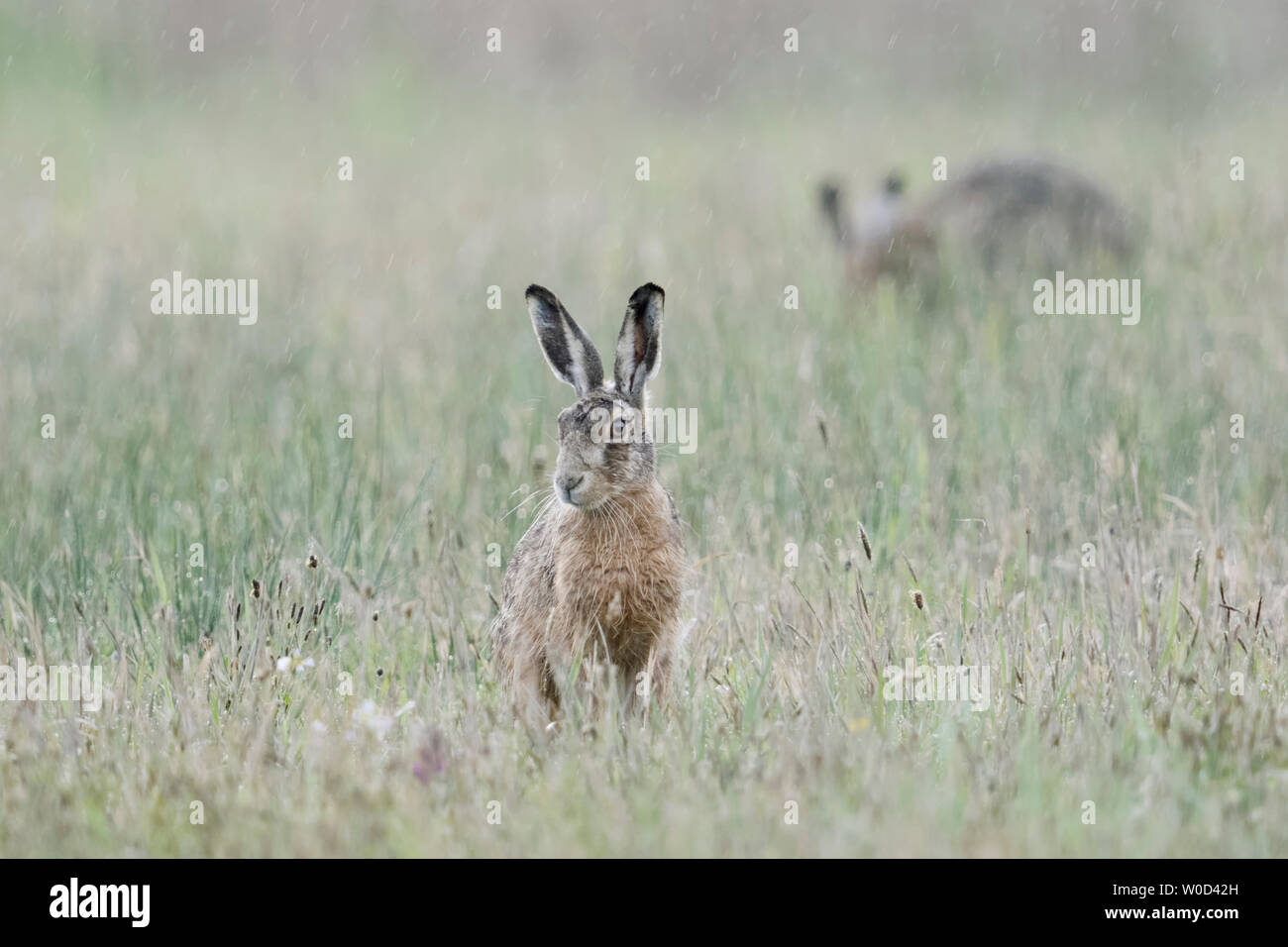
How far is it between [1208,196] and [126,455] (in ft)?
29.2

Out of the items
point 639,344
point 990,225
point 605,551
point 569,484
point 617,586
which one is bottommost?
point 617,586

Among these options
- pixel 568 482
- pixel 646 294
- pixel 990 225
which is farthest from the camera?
pixel 990 225

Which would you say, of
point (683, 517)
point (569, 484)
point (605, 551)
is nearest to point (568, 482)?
point (569, 484)

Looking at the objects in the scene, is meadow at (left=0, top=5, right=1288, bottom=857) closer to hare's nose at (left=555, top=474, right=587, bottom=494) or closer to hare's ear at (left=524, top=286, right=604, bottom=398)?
hare's nose at (left=555, top=474, right=587, bottom=494)

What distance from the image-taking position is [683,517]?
7.85 m

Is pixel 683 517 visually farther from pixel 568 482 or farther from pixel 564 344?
pixel 568 482

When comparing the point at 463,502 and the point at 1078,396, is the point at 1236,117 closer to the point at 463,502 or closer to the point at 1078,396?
the point at 1078,396

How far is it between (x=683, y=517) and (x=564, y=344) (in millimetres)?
2051

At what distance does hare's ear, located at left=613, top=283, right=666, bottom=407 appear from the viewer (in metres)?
5.76

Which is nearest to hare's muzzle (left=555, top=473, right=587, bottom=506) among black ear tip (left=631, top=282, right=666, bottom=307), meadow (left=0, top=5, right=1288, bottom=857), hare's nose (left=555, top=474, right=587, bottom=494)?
hare's nose (left=555, top=474, right=587, bottom=494)

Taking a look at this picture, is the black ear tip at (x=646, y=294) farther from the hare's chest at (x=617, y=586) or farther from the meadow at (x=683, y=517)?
the meadow at (x=683, y=517)

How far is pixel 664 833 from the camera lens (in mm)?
4379

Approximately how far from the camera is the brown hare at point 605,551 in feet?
18.9
